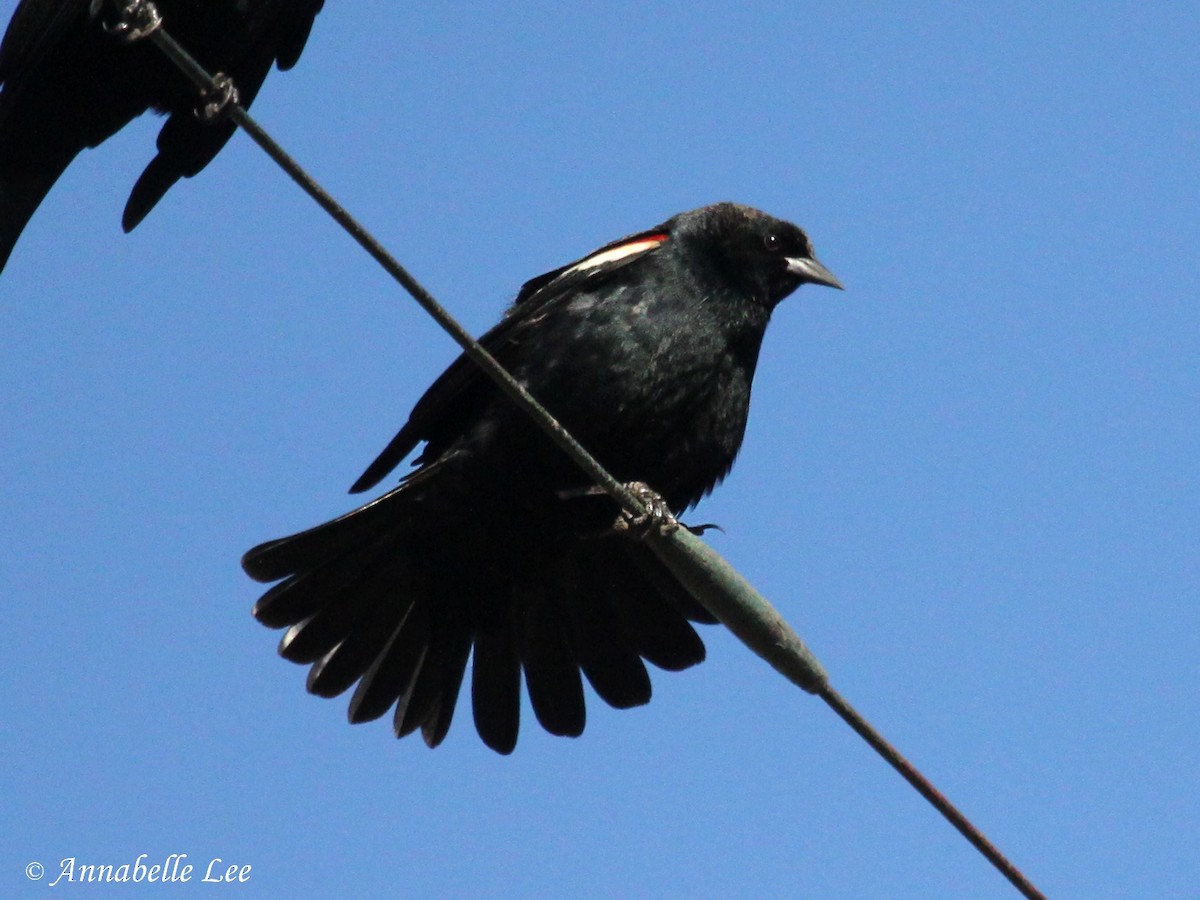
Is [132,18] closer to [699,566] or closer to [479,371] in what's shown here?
[479,371]

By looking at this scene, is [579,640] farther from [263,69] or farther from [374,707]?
[263,69]

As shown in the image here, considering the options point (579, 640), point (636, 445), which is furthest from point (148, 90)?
point (579, 640)

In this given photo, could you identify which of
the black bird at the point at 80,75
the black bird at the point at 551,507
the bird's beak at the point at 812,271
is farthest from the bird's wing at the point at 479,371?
the black bird at the point at 80,75

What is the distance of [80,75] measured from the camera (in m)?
4.84

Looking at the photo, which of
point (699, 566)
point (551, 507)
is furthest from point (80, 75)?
point (699, 566)

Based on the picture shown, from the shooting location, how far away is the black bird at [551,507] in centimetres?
471

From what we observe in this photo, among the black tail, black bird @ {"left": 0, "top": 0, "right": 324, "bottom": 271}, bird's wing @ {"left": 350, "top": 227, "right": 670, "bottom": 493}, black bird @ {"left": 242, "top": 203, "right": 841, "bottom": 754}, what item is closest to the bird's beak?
black bird @ {"left": 242, "top": 203, "right": 841, "bottom": 754}

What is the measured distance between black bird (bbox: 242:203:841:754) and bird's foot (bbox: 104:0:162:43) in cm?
129

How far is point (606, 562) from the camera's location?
5246 millimetres

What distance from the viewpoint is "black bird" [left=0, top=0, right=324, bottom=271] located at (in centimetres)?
468

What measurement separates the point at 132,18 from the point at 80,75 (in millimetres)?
374

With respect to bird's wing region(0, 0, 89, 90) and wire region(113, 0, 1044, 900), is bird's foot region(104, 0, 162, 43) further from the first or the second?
wire region(113, 0, 1044, 900)

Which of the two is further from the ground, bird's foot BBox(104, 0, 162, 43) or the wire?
bird's foot BBox(104, 0, 162, 43)

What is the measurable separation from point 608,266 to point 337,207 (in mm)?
2103
